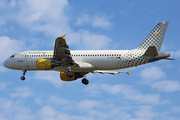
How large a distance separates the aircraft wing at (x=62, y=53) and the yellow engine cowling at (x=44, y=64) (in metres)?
0.98

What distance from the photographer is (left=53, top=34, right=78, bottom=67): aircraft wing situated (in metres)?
31.3

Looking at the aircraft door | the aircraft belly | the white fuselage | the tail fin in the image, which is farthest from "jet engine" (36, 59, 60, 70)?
the tail fin

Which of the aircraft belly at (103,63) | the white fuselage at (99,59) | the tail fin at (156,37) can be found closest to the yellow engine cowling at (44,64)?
the white fuselage at (99,59)

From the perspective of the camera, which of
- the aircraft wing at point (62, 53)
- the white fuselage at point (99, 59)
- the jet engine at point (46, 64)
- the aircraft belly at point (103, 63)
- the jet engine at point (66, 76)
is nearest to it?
the aircraft wing at point (62, 53)

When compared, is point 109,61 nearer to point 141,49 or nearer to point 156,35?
point 141,49

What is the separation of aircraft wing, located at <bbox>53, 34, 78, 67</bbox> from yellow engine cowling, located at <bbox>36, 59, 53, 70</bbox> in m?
0.98

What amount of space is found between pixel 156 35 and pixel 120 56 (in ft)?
17.7

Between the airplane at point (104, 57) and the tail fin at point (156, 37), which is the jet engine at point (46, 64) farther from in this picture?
the tail fin at point (156, 37)

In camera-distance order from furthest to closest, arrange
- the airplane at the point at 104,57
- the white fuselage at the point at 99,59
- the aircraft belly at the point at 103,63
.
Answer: the aircraft belly at the point at 103,63 → the white fuselage at the point at 99,59 → the airplane at the point at 104,57

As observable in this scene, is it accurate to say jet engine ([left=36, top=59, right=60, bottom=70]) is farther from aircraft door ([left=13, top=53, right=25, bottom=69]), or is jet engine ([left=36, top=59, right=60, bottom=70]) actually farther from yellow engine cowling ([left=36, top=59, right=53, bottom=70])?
aircraft door ([left=13, top=53, right=25, bottom=69])

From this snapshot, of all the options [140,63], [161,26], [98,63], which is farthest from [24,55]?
[161,26]

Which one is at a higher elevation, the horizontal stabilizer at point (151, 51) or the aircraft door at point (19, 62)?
the aircraft door at point (19, 62)

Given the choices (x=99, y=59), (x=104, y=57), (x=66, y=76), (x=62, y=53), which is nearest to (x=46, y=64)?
(x=62, y=53)

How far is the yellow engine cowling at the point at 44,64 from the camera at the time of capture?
33719 mm
